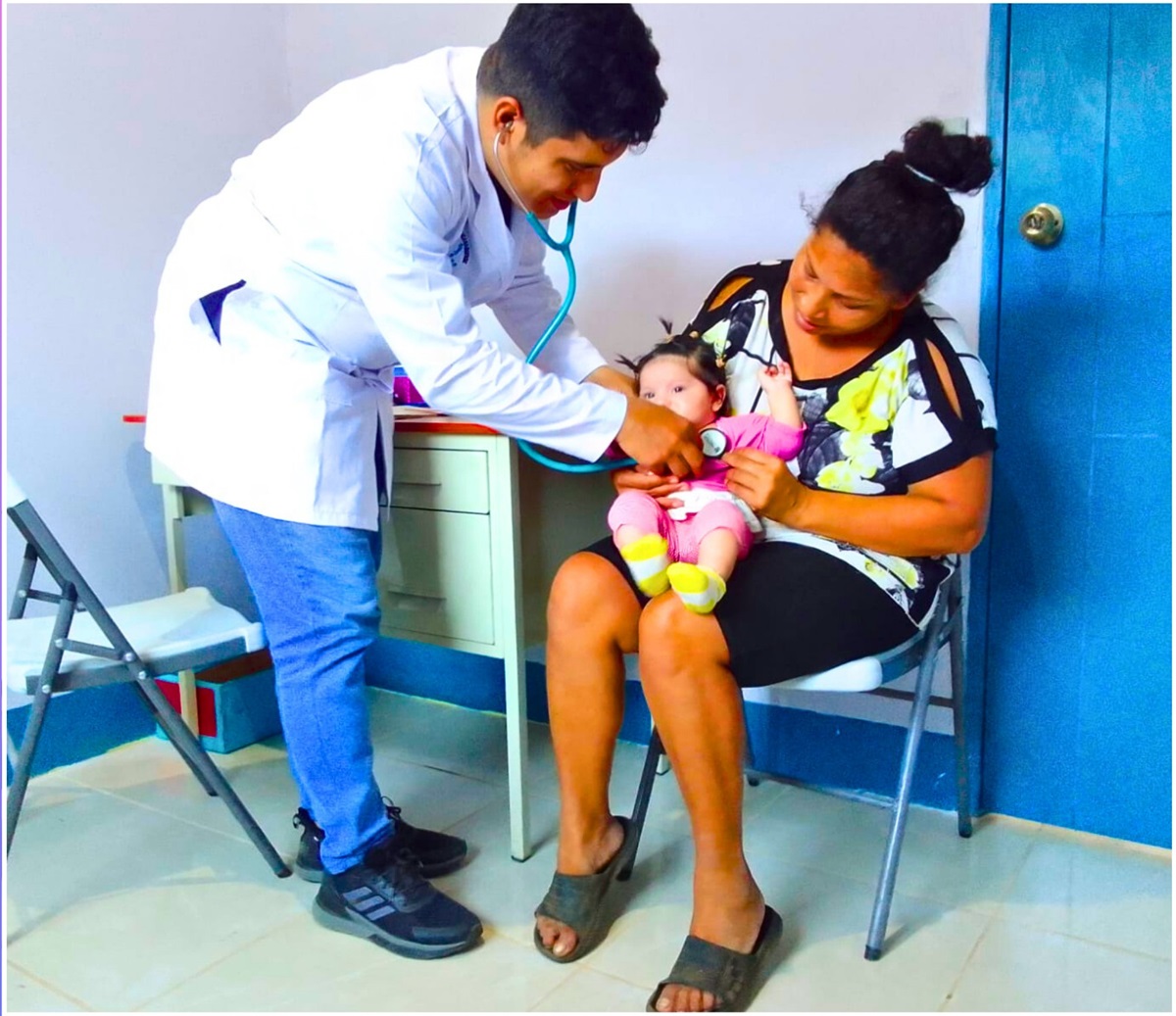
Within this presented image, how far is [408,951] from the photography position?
127 cm

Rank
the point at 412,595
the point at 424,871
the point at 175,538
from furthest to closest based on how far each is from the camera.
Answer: the point at 175,538
the point at 412,595
the point at 424,871

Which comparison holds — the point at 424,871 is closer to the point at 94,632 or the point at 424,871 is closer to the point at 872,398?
the point at 94,632

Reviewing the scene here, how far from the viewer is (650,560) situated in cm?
119

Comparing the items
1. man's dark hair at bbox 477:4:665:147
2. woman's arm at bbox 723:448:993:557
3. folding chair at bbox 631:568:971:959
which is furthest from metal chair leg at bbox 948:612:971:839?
man's dark hair at bbox 477:4:665:147

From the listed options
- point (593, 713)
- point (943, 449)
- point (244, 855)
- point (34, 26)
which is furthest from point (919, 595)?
point (34, 26)

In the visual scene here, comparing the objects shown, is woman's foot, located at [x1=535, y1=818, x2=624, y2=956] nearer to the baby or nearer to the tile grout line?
the baby

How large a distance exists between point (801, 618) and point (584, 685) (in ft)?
0.91

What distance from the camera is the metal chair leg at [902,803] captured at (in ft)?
4.05

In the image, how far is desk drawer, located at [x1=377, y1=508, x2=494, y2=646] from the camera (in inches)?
58.4

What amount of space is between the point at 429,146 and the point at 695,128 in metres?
0.74

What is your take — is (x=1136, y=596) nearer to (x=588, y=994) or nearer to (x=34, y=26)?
(x=588, y=994)

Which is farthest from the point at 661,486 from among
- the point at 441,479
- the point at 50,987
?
the point at 50,987

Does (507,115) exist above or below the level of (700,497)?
above

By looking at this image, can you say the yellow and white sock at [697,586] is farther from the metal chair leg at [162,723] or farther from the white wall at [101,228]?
the white wall at [101,228]
